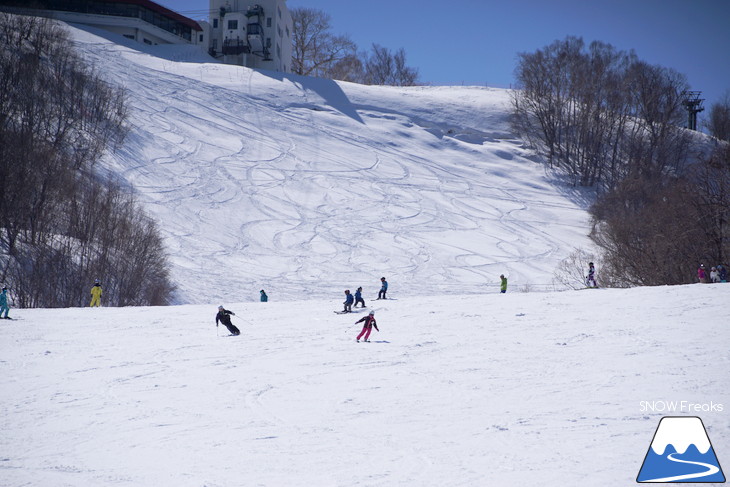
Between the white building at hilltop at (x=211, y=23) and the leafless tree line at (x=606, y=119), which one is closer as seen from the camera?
the leafless tree line at (x=606, y=119)

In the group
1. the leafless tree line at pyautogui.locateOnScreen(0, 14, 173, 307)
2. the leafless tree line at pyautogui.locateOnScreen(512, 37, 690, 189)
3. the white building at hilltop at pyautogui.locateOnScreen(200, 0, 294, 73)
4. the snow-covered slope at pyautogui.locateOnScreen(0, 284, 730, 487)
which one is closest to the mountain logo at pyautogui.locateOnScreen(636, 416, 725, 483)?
the snow-covered slope at pyautogui.locateOnScreen(0, 284, 730, 487)

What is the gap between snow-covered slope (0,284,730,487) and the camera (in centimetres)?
906

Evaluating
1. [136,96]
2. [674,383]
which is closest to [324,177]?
[136,96]

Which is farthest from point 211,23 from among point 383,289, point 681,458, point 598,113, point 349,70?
point 681,458

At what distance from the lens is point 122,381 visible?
531 inches

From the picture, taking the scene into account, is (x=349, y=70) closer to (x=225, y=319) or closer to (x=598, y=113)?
(x=598, y=113)

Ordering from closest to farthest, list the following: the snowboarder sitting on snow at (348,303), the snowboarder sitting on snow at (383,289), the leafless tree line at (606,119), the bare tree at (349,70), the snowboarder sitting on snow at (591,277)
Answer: the snowboarder sitting on snow at (348,303)
the snowboarder sitting on snow at (383,289)
the snowboarder sitting on snow at (591,277)
the leafless tree line at (606,119)
the bare tree at (349,70)

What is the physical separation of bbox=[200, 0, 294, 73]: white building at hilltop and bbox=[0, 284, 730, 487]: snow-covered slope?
5702 cm

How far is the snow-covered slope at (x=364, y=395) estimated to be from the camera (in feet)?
29.7

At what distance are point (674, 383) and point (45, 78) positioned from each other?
49.8 metres

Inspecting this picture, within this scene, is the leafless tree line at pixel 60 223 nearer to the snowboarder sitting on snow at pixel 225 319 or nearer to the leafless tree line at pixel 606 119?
the snowboarder sitting on snow at pixel 225 319

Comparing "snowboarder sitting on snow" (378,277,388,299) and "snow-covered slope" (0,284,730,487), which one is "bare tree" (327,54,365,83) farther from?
"snow-covered slope" (0,284,730,487)

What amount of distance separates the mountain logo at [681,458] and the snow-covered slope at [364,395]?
211 millimetres

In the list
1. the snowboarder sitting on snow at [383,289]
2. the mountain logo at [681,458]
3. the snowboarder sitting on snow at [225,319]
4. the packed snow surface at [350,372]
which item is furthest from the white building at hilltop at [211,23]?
the mountain logo at [681,458]
